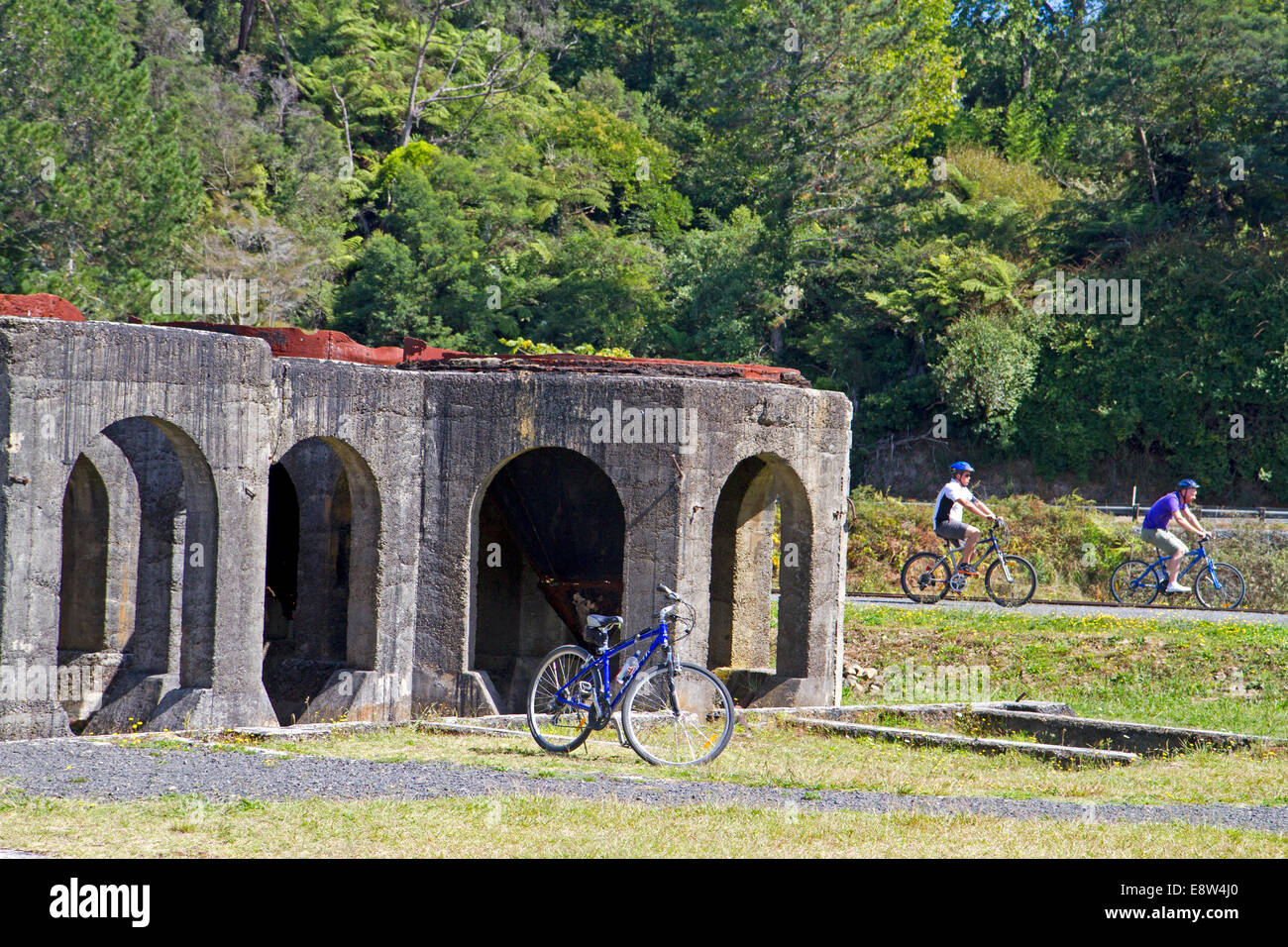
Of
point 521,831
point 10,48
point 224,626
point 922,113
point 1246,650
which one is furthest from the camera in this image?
point 922,113

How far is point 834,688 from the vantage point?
17.0 m

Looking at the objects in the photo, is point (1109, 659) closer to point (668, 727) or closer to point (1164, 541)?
point (1164, 541)

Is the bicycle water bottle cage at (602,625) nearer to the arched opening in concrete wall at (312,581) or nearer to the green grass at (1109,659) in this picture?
the arched opening in concrete wall at (312,581)

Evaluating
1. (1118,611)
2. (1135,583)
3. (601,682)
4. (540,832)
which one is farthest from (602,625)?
(1135,583)

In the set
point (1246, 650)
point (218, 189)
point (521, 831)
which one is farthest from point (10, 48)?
point (521, 831)

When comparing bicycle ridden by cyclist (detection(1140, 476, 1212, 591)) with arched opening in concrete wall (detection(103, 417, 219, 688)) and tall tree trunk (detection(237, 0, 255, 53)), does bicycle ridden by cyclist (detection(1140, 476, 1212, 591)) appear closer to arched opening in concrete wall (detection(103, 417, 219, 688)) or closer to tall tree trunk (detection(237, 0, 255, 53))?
arched opening in concrete wall (detection(103, 417, 219, 688))

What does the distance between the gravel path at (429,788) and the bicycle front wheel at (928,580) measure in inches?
413

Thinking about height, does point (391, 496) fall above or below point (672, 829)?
above

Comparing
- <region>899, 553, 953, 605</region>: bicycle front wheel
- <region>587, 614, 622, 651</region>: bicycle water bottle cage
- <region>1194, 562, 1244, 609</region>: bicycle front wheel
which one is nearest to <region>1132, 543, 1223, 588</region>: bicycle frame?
<region>1194, 562, 1244, 609</region>: bicycle front wheel

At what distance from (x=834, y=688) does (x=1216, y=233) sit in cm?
2444

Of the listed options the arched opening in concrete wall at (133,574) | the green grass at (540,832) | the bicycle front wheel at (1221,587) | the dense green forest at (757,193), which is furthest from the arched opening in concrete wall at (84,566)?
the dense green forest at (757,193)

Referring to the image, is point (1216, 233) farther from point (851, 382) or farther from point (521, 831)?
point (521, 831)

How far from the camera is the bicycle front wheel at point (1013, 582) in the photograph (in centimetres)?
2114

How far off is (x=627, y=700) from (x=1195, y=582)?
42.5ft
